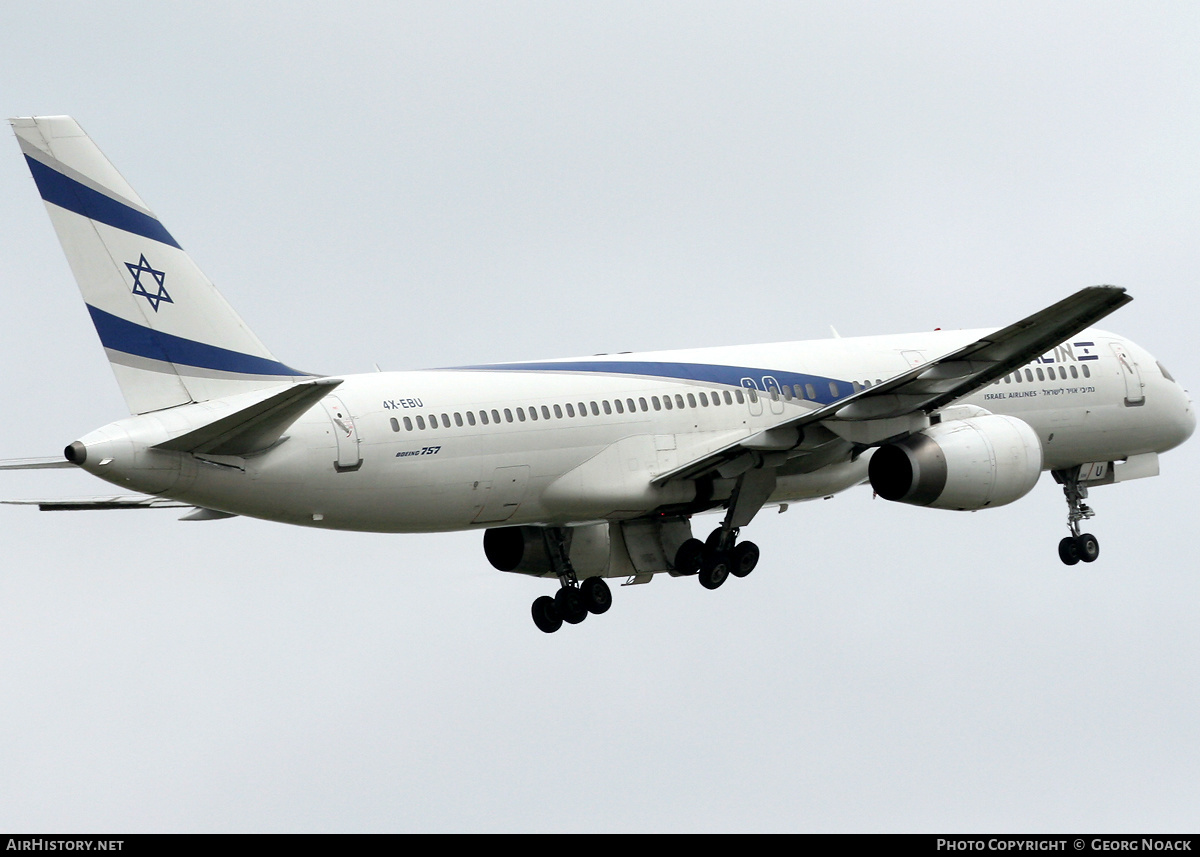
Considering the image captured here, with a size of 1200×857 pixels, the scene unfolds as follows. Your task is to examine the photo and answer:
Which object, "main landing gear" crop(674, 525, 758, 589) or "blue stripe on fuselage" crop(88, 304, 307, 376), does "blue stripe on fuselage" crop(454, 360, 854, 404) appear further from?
"blue stripe on fuselage" crop(88, 304, 307, 376)

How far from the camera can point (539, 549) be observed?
151ft

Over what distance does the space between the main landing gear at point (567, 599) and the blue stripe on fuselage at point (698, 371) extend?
14.9 ft

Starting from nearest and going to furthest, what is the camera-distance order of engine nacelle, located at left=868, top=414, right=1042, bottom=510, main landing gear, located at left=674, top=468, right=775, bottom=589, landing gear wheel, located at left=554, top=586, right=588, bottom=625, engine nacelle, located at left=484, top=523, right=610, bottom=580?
engine nacelle, located at left=868, top=414, right=1042, bottom=510 → main landing gear, located at left=674, top=468, right=775, bottom=589 → engine nacelle, located at left=484, top=523, right=610, bottom=580 → landing gear wheel, located at left=554, top=586, right=588, bottom=625

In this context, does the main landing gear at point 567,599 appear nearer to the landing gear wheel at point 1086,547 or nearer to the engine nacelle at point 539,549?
the engine nacelle at point 539,549

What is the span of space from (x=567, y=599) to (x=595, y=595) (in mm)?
652

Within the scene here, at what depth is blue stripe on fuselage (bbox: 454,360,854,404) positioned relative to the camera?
140 feet

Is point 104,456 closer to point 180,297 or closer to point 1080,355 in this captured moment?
point 180,297

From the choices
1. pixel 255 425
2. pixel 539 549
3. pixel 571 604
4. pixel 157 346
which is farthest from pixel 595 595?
pixel 157 346

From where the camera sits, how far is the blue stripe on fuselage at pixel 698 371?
4281 centimetres

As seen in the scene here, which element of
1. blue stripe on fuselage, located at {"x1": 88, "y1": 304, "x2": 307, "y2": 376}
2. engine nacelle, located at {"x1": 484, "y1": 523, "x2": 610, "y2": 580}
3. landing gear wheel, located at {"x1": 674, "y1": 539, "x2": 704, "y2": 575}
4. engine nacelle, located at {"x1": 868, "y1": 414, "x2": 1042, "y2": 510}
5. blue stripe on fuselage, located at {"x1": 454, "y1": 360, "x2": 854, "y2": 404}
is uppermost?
blue stripe on fuselage, located at {"x1": 88, "y1": 304, "x2": 307, "y2": 376}

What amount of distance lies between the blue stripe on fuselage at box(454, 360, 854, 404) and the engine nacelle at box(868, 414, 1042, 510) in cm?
274

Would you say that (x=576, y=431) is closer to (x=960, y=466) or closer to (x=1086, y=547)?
(x=960, y=466)

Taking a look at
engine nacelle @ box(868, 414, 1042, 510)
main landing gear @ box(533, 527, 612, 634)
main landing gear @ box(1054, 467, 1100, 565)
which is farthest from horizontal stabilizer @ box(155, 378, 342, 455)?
main landing gear @ box(1054, 467, 1100, 565)

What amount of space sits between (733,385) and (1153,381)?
36.4 feet
